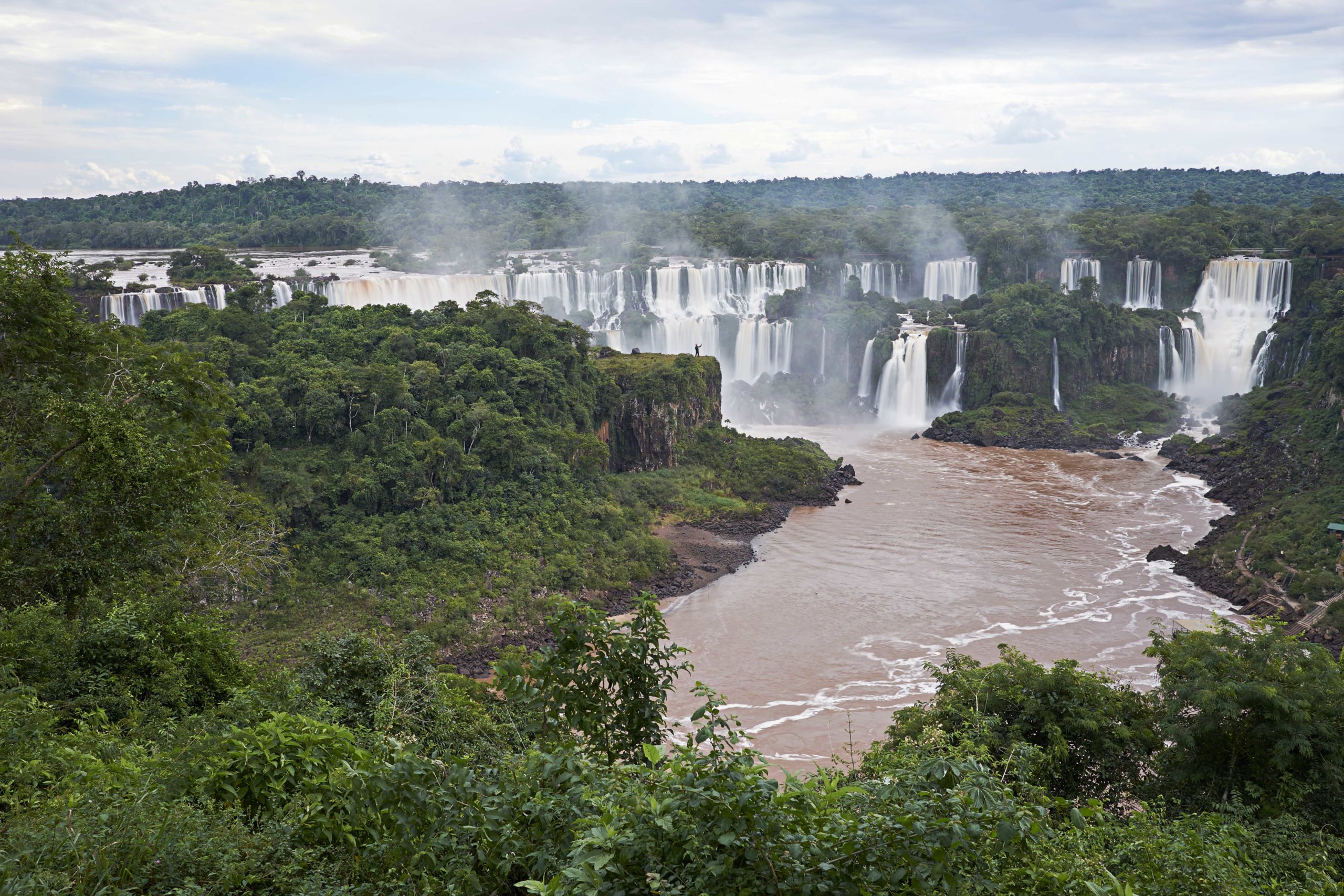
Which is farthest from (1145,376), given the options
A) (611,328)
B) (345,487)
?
(345,487)

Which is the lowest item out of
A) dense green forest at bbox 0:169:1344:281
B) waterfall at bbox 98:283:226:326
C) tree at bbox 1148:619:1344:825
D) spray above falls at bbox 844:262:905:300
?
tree at bbox 1148:619:1344:825

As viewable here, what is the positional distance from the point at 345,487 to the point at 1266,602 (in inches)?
995

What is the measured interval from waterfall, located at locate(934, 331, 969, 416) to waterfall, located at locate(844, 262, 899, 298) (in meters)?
14.3

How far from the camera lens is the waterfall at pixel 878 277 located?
2594 inches

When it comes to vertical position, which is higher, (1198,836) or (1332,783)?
(1198,836)

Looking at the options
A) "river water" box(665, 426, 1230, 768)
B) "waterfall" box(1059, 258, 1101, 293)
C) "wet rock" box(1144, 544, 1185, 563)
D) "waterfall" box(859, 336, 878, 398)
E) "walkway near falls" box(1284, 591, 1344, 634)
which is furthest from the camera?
"waterfall" box(1059, 258, 1101, 293)

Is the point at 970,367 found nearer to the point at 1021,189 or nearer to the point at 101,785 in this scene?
the point at 101,785

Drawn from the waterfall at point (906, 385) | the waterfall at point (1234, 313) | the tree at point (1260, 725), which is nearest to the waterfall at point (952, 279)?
the waterfall at point (1234, 313)

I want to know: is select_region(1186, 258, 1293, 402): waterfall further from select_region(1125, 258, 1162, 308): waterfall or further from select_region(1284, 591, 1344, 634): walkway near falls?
select_region(1284, 591, 1344, 634): walkway near falls

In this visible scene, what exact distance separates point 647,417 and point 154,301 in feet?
65.9

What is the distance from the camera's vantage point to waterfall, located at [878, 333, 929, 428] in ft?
170

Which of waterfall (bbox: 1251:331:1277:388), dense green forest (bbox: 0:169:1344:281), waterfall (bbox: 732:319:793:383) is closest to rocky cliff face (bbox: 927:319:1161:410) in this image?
waterfall (bbox: 1251:331:1277:388)

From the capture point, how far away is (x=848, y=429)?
50438mm

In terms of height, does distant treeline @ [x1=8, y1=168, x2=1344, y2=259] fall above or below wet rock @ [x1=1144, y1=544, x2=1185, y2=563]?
above
